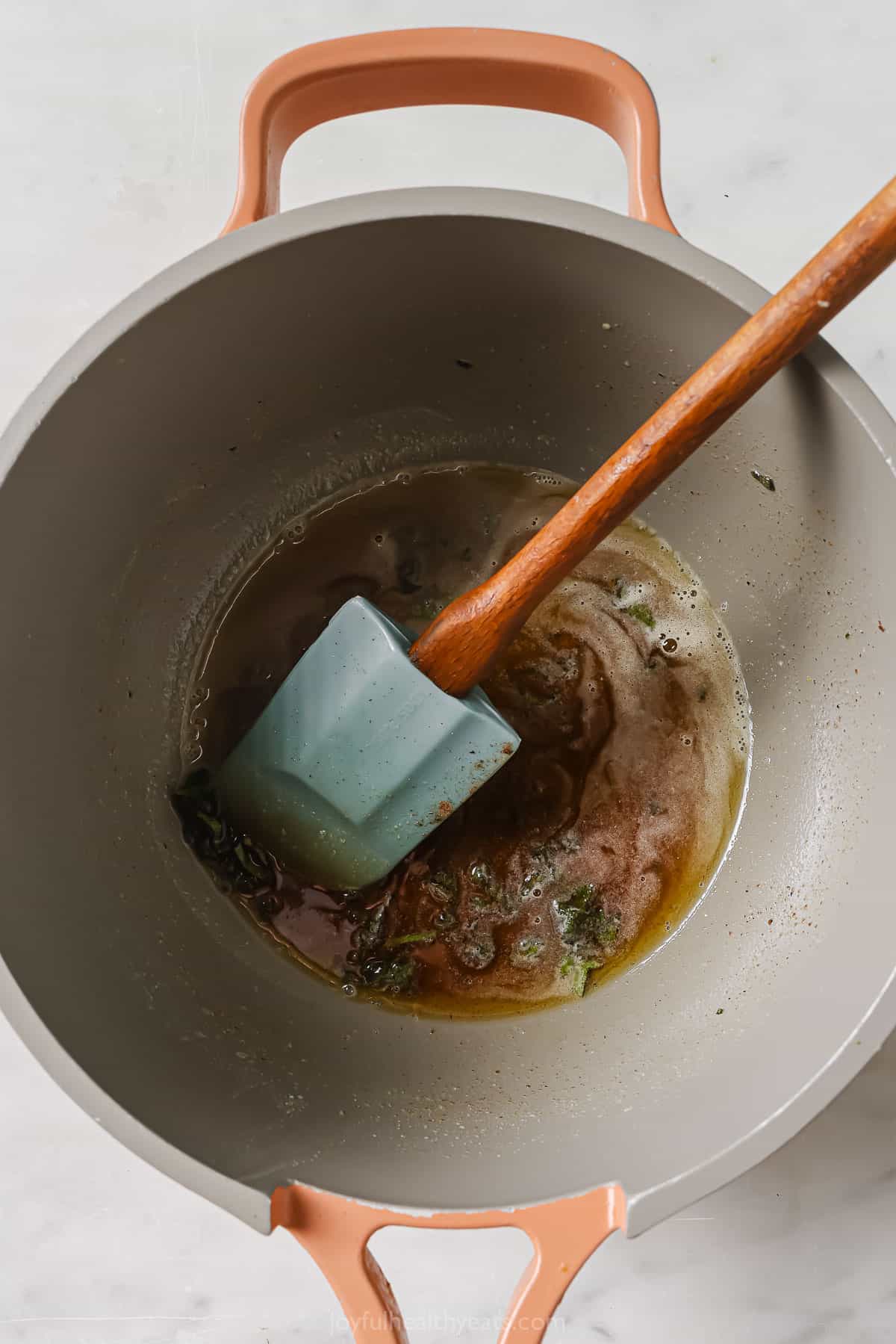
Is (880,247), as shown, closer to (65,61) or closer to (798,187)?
(798,187)

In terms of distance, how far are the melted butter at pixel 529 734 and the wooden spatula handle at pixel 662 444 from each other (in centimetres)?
21

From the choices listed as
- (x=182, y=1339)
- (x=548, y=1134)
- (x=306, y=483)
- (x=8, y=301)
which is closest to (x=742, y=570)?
(x=306, y=483)

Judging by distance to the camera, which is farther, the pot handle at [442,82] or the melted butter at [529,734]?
the melted butter at [529,734]

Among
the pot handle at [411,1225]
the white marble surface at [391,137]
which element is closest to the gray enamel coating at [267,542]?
the pot handle at [411,1225]

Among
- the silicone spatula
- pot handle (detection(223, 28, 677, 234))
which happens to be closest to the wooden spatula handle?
the silicone spatula

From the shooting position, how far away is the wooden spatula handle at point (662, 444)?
79cm

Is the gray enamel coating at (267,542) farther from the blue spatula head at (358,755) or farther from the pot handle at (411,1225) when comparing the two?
the blue spatula head at (358,755)

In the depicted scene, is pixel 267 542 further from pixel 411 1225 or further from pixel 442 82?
pixel 411 1225

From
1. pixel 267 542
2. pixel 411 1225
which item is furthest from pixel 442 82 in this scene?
pixel 411 1225

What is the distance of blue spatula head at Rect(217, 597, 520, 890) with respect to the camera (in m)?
1.06

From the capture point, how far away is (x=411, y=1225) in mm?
822

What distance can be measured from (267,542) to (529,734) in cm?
39

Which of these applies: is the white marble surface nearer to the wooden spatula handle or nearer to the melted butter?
the melted butter

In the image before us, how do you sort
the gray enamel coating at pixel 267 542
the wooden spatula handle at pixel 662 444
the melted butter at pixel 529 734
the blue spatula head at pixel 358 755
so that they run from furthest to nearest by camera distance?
the melted butter at pixel 529 734 < the blue spatula head at pixel 358 755 < the gray enamel coating at pixel 267 542 < the wooden spatula handle at pixel 662 444
